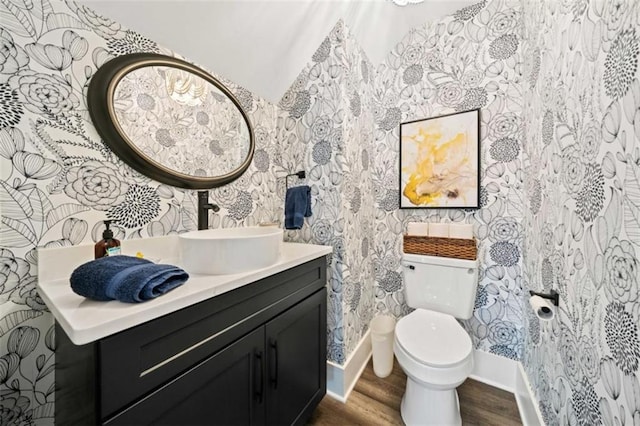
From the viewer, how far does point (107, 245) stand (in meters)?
0.84

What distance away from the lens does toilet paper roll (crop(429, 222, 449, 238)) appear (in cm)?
158

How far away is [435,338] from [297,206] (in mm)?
1060

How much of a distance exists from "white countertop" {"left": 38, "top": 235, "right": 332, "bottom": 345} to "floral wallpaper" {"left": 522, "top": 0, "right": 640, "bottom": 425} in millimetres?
944

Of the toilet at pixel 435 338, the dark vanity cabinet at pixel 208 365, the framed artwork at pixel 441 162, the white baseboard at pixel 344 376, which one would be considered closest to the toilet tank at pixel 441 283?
the toilet at pixel 435 338

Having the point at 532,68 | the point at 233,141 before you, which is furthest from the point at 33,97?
the point at 532,68

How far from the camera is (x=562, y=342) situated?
838 millimetres

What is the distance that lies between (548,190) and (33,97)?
1924mm

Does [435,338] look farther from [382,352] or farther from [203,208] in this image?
[203,208]

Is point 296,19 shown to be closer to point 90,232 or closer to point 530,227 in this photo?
point 90,232

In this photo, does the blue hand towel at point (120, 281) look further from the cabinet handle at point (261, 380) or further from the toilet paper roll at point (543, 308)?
the toilet paper roll at point (543, 308)

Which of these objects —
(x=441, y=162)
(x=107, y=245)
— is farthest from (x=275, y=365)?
(x=441, y=162)

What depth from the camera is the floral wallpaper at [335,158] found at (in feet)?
4.70

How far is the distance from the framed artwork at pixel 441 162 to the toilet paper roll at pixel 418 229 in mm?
136

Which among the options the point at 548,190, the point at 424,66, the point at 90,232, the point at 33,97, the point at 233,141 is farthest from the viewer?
the point at 424,66
